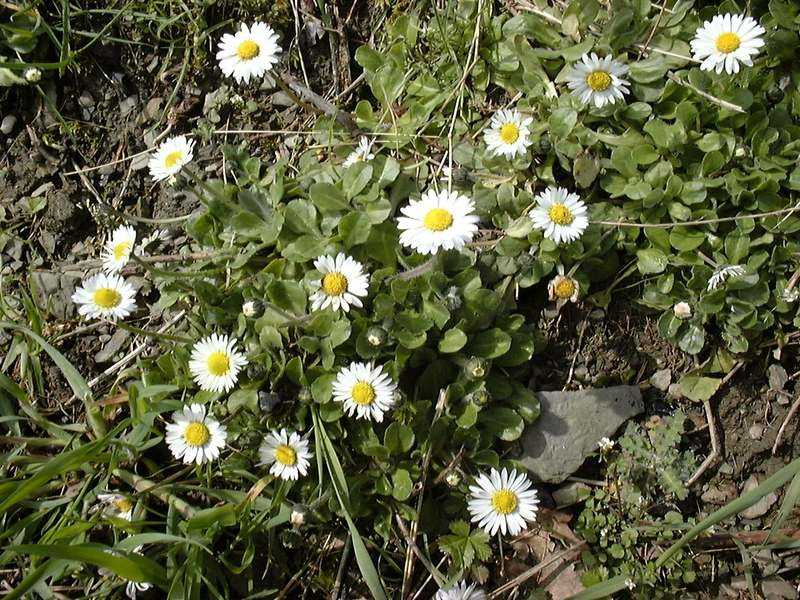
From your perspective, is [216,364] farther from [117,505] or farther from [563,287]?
[563,287]

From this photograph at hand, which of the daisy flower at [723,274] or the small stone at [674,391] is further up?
the daisy flower at [723,274]

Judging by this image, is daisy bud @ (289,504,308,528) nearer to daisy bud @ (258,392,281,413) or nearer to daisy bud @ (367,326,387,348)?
daisy bud @ (258,392,281,413)

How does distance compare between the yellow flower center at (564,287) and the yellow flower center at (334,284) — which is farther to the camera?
the yellow flower center at (564,287)

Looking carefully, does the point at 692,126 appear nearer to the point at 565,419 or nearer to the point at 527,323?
the point at 527,323

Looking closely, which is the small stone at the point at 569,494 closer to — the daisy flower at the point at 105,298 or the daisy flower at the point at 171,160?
the daisy flower at the point at 105,298

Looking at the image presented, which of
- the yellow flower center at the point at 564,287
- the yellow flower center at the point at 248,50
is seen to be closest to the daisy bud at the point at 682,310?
the yellow flower center at the point at 564,287

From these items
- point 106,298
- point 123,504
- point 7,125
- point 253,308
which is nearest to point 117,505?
point 123,504
